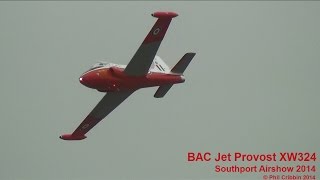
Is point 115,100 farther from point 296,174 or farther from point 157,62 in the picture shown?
point 296,174

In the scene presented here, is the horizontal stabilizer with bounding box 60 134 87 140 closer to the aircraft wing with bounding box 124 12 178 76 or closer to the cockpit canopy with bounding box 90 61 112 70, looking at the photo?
the cockpit canopy with bounding box 90 61 112 70

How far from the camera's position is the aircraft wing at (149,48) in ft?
75.5

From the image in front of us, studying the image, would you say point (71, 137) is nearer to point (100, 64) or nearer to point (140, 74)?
point (100, 64)

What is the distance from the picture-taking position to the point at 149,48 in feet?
79.0

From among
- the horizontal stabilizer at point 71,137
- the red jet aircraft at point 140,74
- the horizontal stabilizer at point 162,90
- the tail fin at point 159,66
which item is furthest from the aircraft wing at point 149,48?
the horizontal stabilizer at point 71,137

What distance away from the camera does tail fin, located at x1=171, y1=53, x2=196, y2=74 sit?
83.1 ft

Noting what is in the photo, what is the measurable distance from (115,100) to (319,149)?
849 centimetres

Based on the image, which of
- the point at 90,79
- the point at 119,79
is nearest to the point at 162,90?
the point at 119,79

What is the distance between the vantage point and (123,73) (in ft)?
81.7

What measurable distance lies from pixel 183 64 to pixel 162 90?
1.59 metres

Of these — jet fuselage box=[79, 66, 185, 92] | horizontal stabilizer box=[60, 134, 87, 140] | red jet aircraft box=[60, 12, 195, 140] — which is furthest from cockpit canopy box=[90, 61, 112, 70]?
horizontal stabilizer box=[60, 134, 87, 140]

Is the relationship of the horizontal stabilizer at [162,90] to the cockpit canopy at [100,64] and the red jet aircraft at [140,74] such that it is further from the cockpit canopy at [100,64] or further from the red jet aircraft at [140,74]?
the cockpit canopy at [100,64]

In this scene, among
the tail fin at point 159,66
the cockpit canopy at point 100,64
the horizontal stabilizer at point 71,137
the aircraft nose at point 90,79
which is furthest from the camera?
the horizontal stabilizer at point 71,137

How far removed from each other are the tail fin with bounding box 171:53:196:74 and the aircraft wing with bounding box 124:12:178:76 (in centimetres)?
130
